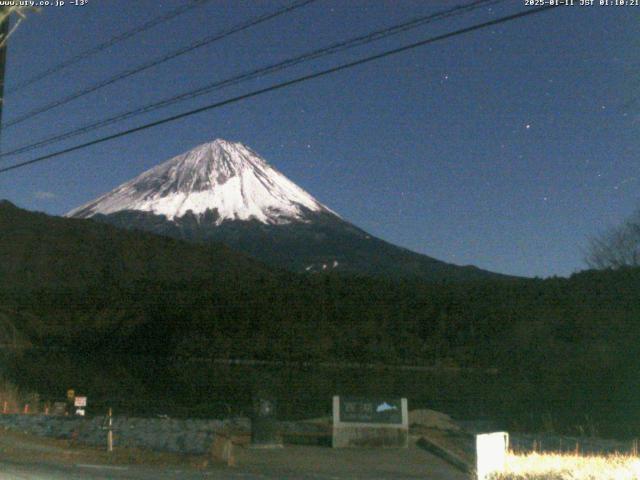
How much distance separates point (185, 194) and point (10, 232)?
74189mm

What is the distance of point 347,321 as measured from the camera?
256 feet

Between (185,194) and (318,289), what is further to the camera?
(185,194)

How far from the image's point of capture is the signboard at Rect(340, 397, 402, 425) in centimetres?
1641

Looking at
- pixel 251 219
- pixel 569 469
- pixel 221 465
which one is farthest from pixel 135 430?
pixel 251 219

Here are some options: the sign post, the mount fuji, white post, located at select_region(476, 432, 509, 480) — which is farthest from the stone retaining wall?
the mount fuji

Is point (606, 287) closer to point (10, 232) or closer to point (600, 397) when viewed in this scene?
point (600, 397)

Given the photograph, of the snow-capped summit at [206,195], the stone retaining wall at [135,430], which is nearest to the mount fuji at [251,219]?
the snow-capped summit at [206,195]

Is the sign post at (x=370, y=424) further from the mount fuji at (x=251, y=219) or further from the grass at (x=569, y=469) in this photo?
the mount fuji at (x=251, y=219)

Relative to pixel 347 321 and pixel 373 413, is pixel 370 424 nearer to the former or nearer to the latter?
pixel 373 413

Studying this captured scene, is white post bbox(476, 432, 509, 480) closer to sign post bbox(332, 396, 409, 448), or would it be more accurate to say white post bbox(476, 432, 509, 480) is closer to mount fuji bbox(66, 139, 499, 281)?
sign post bbox(332, 396, 409, 448)

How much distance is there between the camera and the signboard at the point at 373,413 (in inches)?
646

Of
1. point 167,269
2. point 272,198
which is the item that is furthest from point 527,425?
point 272,198

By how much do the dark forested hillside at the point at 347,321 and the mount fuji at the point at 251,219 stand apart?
39605 millimetres

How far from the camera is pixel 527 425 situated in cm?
2844
